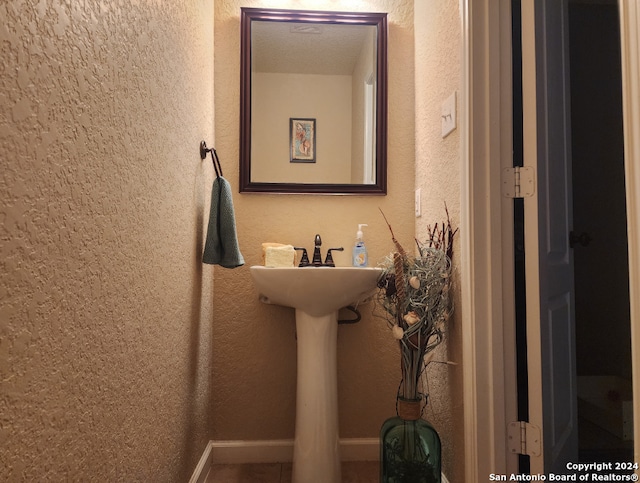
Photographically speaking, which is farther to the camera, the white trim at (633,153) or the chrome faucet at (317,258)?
the chrome faucet at (317,258)

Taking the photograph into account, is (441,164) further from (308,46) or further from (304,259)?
(308,46)

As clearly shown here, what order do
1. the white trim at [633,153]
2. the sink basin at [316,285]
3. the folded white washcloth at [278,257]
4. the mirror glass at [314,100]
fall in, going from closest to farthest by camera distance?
the white trim at [633,153] → the sink basin at [316,285] → the folded white washcloth at [278,257] → the mirror glass at [314,100]

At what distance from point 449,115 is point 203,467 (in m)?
1.64

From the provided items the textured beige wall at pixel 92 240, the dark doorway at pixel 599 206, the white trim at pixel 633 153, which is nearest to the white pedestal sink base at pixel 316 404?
the textured beige wall at pixel 92 240

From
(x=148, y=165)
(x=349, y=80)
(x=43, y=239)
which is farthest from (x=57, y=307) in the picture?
(x=349, y=80)

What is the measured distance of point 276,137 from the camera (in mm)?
2068

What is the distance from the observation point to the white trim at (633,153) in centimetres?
77

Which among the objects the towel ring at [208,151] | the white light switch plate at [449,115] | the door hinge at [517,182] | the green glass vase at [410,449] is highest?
the white light switch plate at [449,115]

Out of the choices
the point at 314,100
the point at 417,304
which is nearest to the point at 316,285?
the point at 417,304

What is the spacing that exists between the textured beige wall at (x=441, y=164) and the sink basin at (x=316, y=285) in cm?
34

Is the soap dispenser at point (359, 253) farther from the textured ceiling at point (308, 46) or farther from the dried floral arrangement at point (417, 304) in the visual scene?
the textured ceiling at point (308, 46)

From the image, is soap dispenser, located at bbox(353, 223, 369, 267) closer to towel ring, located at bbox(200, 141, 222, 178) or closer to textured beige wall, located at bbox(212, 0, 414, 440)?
textured beige wall, located at bbox(212, 0, 414, 440)

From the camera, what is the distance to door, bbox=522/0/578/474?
4.40 feet

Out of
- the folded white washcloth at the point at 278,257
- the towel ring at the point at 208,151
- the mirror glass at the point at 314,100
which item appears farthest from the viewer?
the mirror glass at the point at 314,100
